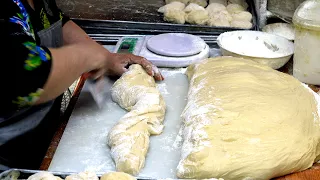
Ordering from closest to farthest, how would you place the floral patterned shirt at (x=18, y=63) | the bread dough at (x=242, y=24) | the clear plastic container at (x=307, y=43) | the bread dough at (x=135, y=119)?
1. the floral patterned shirt at (x=18, y=63)
2. the bread dough at (x=135, y=119)
3. the clear plastic container at (x=307, y=43)
4. the bread dough at (x=242, y=24)

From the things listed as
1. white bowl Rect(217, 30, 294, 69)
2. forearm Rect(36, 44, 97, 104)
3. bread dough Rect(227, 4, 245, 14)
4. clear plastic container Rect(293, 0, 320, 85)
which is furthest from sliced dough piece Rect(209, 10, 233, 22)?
forearm Rect(36, 44, 97, 104)

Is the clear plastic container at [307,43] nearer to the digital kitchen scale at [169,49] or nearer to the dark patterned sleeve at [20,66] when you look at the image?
the digital kitchen scale at [169,49]

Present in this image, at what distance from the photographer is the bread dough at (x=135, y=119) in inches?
64.2

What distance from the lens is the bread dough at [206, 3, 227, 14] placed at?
3.19 metres

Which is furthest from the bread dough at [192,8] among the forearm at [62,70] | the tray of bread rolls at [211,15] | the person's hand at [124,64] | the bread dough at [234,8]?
the forearm at [62,70]

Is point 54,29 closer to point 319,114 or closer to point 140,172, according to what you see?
point 140,172

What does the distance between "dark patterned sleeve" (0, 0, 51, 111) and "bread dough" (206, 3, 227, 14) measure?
1986 mm

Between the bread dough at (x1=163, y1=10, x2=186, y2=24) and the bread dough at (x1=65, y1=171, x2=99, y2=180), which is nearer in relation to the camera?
the bread dough at (x1=65, y1=171, x2=99, y2=180)

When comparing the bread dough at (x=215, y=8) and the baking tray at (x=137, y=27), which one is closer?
the baking tray at (x=137, y=27)

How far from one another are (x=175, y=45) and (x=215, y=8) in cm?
81

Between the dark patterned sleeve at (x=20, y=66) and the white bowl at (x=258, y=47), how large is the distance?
134 cm

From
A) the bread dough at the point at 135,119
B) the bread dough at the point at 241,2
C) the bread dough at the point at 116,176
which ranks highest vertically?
the bread dough at the point at 116,176

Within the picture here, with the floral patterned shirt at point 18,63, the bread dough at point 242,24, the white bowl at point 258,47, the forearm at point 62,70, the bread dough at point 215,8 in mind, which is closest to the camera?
the floral patterned shirt at point 18,63

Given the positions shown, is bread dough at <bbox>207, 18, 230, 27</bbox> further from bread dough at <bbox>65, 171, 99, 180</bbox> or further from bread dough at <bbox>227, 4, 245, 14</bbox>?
bread dough at <bbox>65, 171, 99, 180</bbox>
